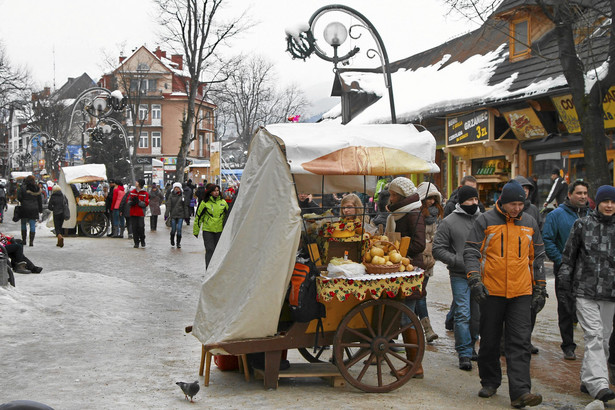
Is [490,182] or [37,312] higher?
[490,182]

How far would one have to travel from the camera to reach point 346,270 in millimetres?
6363

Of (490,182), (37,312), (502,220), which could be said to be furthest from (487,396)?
(490,182)

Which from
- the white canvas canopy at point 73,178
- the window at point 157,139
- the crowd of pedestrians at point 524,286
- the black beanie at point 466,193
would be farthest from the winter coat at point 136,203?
the window at point 157,139

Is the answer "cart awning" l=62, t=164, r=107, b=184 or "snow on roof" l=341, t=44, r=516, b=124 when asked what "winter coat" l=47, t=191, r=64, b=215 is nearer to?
"cart awning" l=62, t=164, r=107, b=184

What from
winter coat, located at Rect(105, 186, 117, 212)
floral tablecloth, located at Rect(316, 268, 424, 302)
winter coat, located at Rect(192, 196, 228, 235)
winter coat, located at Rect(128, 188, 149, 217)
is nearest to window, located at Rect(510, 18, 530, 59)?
winter coat, located at Rect(128, 188, 149, 217)

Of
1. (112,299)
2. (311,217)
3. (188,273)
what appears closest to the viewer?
(311,217)

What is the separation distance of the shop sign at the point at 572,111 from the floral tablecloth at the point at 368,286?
11.5 meters

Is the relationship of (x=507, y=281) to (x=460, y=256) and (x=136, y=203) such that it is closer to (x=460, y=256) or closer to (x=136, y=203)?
(x=460, y=256)

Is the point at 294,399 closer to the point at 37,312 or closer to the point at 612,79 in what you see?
the point at 37,312

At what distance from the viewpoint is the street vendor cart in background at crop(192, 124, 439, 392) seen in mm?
6285

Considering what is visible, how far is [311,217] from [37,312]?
14.6ft

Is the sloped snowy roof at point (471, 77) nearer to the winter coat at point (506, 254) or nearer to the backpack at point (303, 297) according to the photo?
the winter coat at point (506, 254)

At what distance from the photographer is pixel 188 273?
15.2 m

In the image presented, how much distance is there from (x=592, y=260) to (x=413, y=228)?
5.51ft
